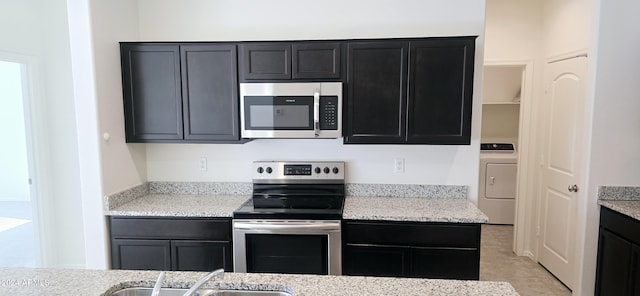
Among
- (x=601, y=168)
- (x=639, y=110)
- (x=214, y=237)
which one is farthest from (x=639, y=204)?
(x=214, y=237)

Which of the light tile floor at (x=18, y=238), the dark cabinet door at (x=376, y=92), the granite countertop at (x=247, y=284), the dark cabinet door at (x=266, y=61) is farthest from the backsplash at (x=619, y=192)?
the light tile floor at (x=18, y=238)

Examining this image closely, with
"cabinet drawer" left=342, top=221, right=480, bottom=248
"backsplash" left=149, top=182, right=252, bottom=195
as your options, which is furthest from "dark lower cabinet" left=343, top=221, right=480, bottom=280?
Answer: "backsplash" left=149, top=182, right=252, bottom=195

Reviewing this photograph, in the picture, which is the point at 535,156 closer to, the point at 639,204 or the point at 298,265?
the point at 639,204

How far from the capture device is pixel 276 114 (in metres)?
2.60

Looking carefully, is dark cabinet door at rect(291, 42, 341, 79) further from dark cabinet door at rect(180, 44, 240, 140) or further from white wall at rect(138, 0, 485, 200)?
dark cabinet door at rect(180, 44, 240, 140)

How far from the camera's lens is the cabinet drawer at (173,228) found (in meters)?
2.49

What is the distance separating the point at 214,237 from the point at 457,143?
1.83 m

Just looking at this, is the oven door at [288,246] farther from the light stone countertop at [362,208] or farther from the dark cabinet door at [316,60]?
the dark cabinet door at [316,60]

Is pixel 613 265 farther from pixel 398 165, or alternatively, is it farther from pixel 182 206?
pixel 182 206

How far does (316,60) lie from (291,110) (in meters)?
0.40

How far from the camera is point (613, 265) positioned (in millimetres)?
2488

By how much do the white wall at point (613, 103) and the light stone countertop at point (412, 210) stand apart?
0.98 m

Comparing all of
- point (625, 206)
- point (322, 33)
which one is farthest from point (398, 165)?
point (625, 206)

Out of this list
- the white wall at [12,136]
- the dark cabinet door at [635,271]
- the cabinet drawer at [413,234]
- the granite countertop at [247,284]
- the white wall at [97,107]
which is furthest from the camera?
the white wall at [12,136]
